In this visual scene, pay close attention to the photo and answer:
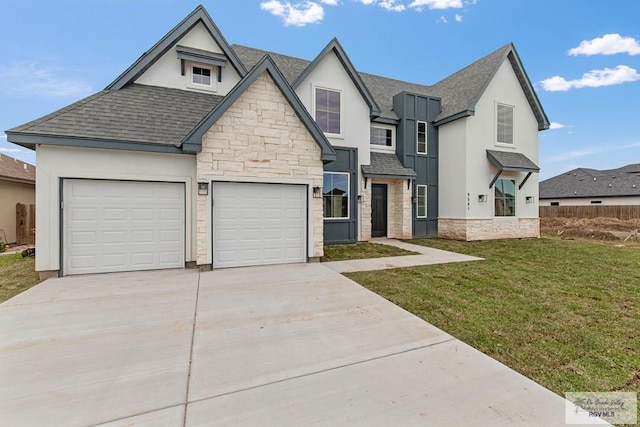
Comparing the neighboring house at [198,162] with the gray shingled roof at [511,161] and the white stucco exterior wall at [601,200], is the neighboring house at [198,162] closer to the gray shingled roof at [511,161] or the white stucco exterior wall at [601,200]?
the gray shingled roof at [511,161]

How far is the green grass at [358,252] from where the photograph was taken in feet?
30.0

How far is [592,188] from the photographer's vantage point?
29.3m

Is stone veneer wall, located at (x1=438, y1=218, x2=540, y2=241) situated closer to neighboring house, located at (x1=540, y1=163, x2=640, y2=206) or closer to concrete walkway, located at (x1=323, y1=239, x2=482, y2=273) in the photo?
concrete walkway, located at (x1=323, y1=239, x2=482, y2=273)

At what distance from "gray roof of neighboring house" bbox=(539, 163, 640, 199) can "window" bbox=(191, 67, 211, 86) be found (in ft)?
119

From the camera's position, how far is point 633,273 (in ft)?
23.3

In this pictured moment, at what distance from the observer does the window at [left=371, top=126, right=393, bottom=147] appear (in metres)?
14.0

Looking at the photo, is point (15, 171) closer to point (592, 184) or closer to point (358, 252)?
point (358, 252)

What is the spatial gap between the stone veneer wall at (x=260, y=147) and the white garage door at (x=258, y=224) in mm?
305

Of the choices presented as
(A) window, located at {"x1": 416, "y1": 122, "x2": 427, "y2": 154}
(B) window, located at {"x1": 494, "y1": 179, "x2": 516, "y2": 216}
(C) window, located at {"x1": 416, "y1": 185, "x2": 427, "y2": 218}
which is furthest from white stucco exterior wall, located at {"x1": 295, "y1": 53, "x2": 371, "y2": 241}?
(B) window, located at {"x1": 494, "y1": 179, "x2": 516, "y2": 216}

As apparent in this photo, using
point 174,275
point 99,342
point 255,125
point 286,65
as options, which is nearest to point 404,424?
point 99,342

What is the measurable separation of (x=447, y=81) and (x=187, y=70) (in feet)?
47.0

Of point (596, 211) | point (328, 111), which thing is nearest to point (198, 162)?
A: point (328, 111)

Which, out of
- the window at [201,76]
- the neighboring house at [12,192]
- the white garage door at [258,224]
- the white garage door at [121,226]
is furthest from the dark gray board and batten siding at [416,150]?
the neighboring house at [12,192]

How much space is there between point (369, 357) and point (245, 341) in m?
1.53
